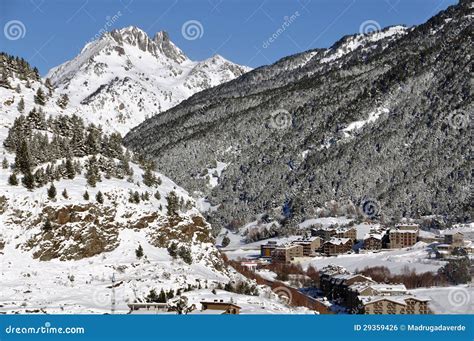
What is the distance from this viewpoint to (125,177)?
7575 centimetres

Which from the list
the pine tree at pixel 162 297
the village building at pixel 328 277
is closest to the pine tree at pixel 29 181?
the pine tree at pixel 162 297

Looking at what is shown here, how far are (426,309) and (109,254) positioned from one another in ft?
174

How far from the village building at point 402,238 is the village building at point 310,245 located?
20.1m

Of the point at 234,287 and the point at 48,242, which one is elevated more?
the point at 48,242

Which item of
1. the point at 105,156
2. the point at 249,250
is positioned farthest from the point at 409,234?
the point at 105,156

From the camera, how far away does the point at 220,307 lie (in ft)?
173

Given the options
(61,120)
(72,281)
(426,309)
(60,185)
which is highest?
(61,120)

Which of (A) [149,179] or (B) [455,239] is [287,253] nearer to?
(B) [455,239]

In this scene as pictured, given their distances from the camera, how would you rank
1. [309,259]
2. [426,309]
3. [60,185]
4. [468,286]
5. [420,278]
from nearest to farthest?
[60,185] < [426,309] < [468,286] < [420,278] < [309,259]

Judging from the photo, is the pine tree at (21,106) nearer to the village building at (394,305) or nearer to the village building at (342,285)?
the village building at (394,305)

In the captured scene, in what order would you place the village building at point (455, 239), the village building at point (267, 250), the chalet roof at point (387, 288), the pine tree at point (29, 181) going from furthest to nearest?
the village building at point (267, 250)
the village building at point (455, 239)
the chalet roof at point (387, 288)
the pine tree at point (29, 181)

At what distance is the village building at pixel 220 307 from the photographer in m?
52.0

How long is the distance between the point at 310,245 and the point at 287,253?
1297 centimetres

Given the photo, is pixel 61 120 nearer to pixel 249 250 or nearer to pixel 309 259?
pixel 309 259
